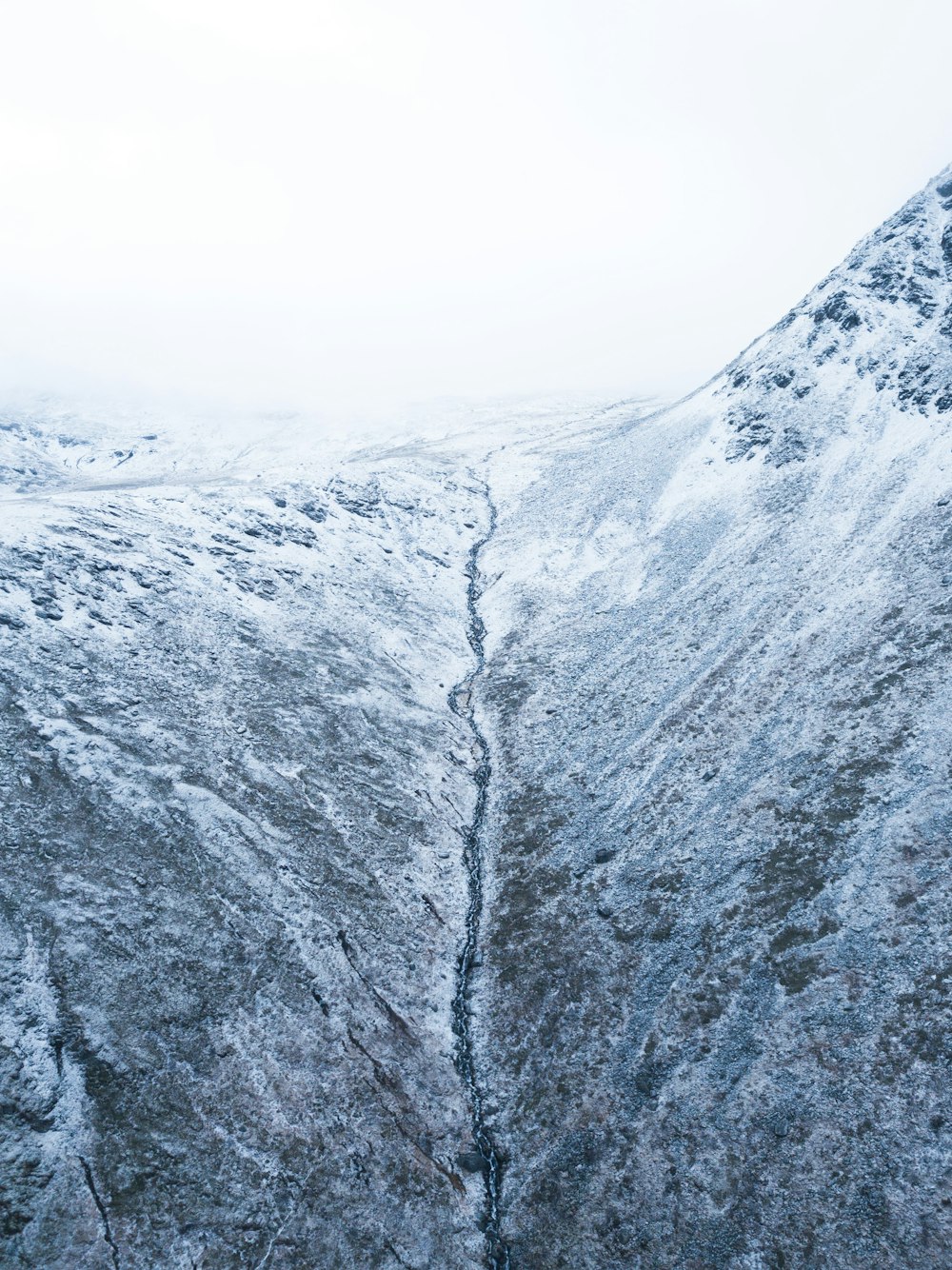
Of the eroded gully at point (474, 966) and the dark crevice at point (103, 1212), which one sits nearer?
the dark crevice at point (103, 1212)

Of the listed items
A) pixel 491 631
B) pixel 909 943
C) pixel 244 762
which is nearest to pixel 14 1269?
pixel 244 762

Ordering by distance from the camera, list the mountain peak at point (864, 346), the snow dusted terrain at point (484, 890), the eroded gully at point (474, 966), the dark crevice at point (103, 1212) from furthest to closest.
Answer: the mountain peak at point (864, 346) < the eroded gully at point (474, 966) < the snow dusted terrain at point (484, 890) < the dark crevice at point (103, 1212)

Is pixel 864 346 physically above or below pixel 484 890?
above

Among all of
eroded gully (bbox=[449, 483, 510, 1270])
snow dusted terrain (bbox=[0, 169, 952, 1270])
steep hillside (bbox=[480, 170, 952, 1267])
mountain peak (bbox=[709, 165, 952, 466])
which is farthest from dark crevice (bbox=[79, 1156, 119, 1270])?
mountain peak (bbox=[709, 165, 952, 466])

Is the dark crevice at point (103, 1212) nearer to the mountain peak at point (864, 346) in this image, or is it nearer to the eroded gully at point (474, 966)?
the eroded gully at point (474, 966)

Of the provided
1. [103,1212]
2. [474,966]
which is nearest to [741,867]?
[474,966]

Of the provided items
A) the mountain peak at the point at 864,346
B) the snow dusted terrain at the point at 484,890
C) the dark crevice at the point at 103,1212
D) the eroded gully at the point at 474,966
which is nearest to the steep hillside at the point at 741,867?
the snow dusted terrain at the point at 484,890

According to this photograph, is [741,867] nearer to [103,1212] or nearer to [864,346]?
[103,1212]

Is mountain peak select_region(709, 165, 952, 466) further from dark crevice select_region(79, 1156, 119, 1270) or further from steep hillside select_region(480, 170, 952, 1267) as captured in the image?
dark crevice select_region(79, 1156, 119, 1270)
